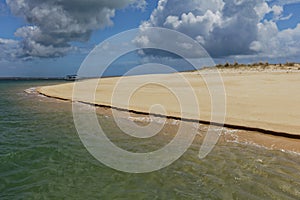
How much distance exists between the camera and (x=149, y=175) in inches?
250

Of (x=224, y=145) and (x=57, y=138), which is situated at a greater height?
(x=224, y=145)

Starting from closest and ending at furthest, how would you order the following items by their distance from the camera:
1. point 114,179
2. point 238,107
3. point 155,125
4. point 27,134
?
point 114,179 → point 27,134 → point 155,125 → point 238,107

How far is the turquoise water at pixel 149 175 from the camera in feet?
17.6

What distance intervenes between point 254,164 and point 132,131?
5.32 m

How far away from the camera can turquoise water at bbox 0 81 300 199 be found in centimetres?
536

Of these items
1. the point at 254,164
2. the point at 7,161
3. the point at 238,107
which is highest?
the point at 238,107

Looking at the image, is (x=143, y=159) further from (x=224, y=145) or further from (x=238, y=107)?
(x=238, y=107)

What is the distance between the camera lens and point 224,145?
8.64 metres

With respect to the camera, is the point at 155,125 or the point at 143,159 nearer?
the point at 143,159

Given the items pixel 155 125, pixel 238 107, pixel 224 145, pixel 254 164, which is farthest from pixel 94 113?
pixel 254 164

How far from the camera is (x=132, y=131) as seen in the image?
10984mm

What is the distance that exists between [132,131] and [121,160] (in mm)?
3588

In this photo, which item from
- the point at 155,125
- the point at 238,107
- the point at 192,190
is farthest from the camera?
the point at 238,107

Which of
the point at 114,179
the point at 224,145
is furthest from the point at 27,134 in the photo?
the point at 224,145
